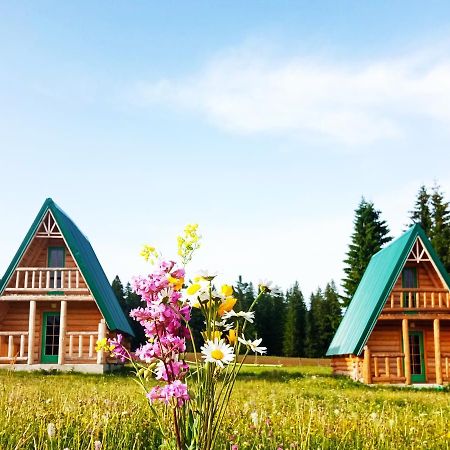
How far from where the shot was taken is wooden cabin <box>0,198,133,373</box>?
73.6 feet

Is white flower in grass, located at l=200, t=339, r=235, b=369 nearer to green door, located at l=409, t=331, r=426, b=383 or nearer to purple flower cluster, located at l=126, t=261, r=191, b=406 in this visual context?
purple flower cluster, located at l=126, t=261, r=191, b=406

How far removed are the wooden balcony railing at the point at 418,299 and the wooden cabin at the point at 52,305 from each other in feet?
35.6

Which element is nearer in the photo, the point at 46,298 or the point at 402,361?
the point at 46,298

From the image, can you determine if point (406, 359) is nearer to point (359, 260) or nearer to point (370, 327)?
point (370, 327)

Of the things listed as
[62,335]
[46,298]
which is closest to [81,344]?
[62,335]

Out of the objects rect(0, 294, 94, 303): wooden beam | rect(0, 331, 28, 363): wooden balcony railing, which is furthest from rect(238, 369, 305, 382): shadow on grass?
rect(0, 331, 28, 363): wooden balcony railing

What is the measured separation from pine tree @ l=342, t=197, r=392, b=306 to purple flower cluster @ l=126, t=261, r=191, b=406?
46787mm

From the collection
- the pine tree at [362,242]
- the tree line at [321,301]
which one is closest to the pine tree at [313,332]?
the tree line at [321,301]

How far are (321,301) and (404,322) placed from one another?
5429 cm

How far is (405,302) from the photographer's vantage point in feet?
77.3

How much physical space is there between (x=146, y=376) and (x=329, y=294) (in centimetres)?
7367

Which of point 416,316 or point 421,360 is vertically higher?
point 416,316

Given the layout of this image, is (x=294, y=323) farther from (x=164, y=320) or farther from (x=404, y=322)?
(x=164, y=320)

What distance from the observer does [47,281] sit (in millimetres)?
22938
